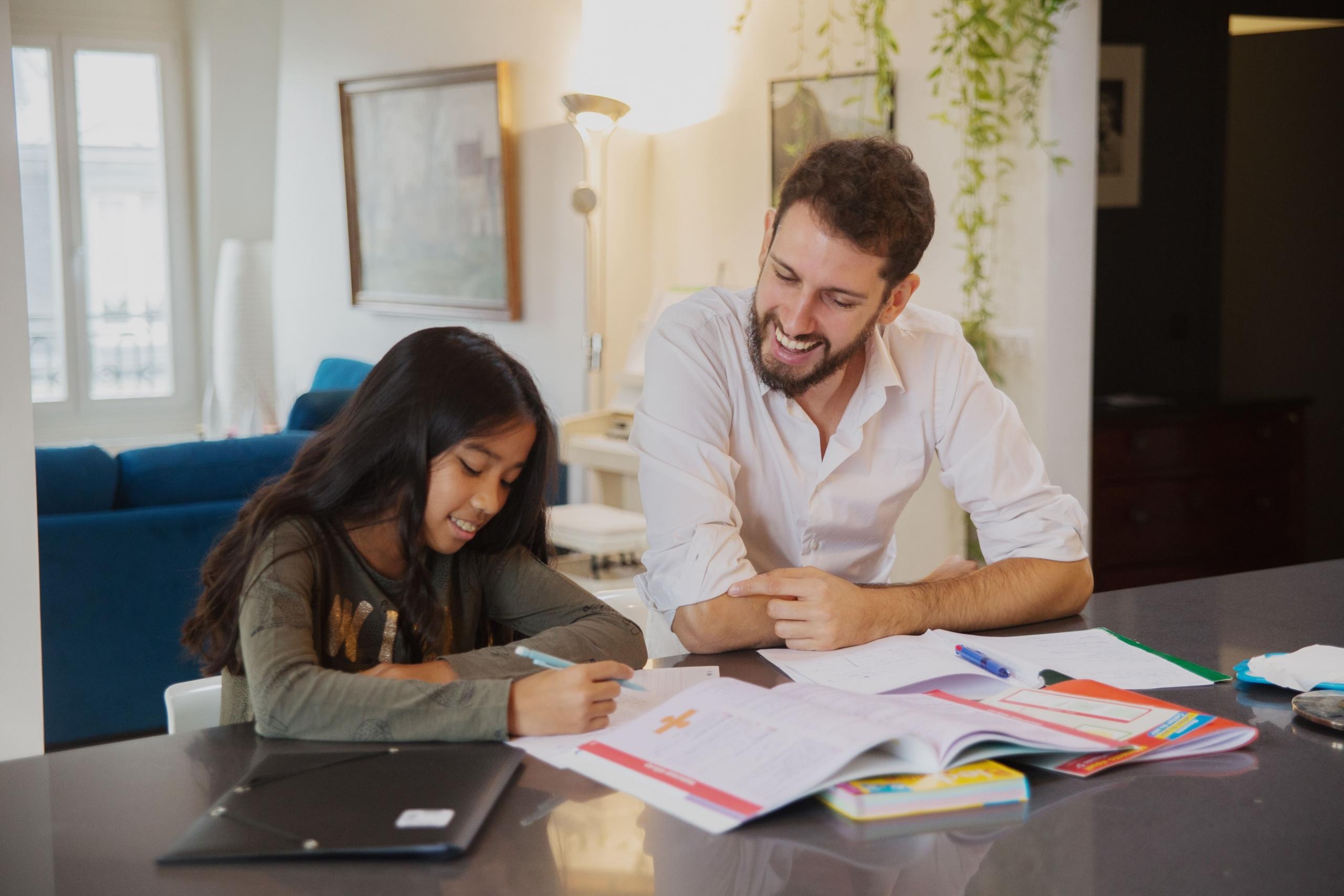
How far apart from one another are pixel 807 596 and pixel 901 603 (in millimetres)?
142

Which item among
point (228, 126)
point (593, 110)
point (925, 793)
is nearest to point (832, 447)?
point (925, 793)

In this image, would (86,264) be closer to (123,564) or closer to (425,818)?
(123,564)

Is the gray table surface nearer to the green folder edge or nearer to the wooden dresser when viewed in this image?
the green folder edge

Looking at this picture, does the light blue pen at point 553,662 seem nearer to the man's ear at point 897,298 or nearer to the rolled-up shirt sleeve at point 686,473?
the rolled-up shirt sleeve at point 686,473

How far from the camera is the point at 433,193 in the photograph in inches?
174

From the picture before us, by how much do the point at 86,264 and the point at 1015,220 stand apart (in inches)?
105

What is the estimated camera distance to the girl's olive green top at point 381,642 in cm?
114

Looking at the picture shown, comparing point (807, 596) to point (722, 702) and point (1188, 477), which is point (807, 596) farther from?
point (1188, 477)

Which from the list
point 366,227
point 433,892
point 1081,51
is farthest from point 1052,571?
point 366,227

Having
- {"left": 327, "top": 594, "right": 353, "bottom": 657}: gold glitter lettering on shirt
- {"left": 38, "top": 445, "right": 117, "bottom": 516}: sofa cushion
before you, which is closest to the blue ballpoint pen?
{"left": 327, "top": 594, "right": 353, "bottom": 657}: gold glitter lettering on shirt

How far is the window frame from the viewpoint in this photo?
3.16 m

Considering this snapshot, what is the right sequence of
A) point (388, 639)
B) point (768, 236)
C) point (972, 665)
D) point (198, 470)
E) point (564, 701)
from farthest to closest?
1. point (198, 470)
2. point (768, 236)
3. point (388, 639)
4. point (972, 665)
5. point (564, 701)

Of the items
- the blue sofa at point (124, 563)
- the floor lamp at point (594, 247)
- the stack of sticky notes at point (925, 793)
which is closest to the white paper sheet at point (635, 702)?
the stack of sticky notes at point (925, 793)

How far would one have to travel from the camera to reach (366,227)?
416 cm
